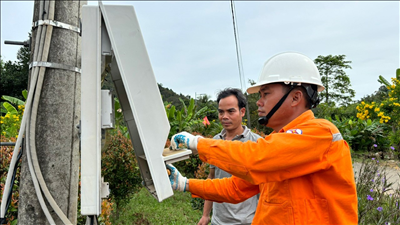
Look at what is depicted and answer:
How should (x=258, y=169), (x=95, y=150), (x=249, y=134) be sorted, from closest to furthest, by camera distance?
(x=95, y=150), (x=258, y=169), (x=249, y=134)

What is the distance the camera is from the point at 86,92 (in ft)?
4.11

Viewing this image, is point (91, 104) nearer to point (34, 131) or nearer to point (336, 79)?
point (34, 131)

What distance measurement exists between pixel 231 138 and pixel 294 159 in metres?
1.59

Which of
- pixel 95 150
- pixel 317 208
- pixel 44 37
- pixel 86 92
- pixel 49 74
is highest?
pixel 44 37

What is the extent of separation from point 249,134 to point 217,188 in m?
0.97

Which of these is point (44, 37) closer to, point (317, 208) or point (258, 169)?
point (258, 169)

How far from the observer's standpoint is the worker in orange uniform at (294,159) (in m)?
1.38

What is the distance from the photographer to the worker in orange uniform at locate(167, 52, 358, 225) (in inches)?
54.1

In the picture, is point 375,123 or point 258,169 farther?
point 375,123

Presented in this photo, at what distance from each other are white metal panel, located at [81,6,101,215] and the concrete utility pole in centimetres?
66

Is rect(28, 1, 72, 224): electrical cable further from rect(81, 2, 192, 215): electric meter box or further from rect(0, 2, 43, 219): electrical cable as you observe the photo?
rect(81, 2, 192, 215): electric meter box

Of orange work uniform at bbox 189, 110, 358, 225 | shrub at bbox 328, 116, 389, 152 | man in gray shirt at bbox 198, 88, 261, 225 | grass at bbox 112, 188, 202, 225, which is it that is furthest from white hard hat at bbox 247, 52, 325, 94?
shrub at bbox 328, 116, 389, 152

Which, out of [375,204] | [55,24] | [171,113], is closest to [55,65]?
[55,24]

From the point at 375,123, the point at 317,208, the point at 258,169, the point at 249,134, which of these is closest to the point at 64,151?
the point at 258,169
